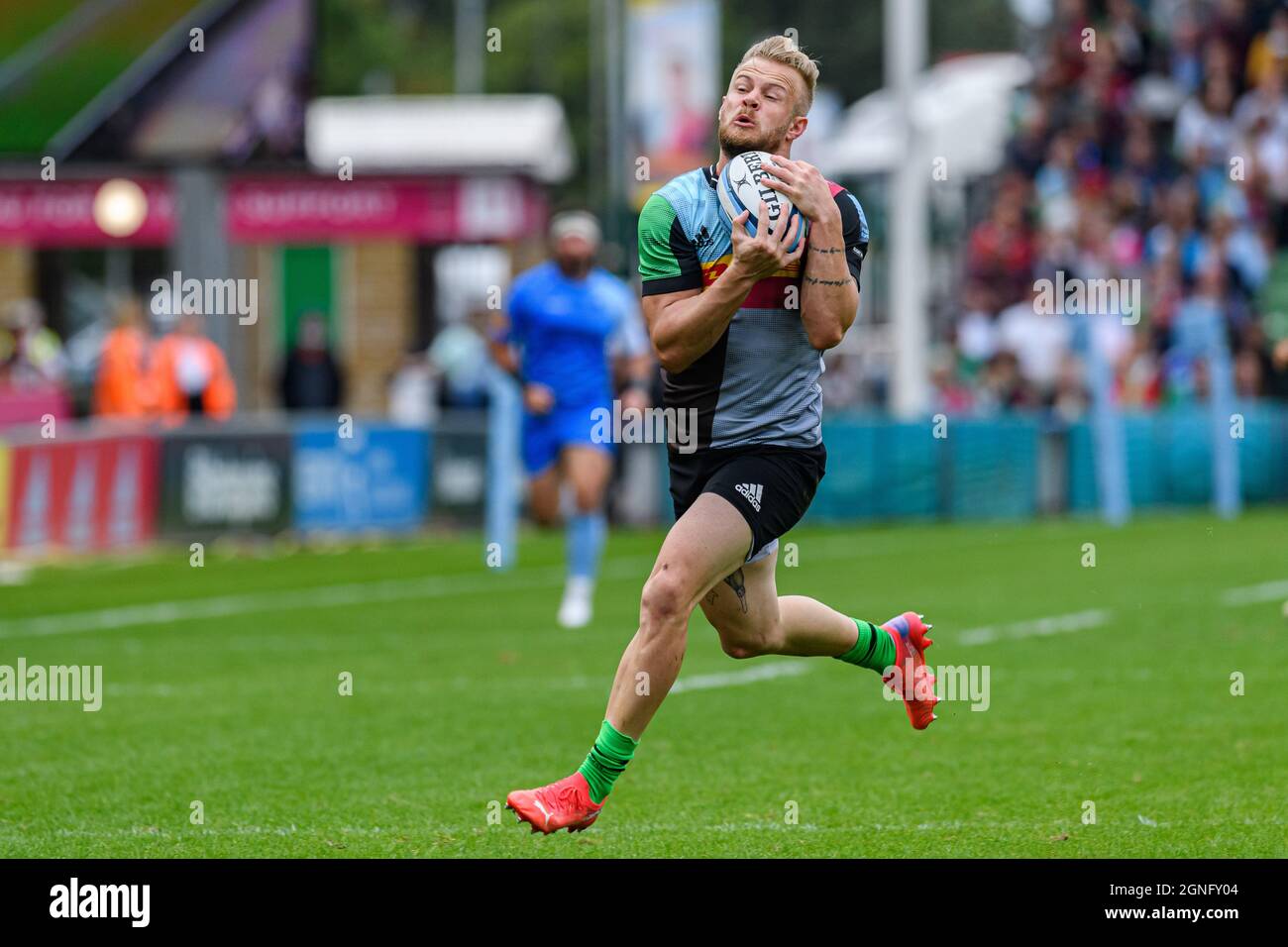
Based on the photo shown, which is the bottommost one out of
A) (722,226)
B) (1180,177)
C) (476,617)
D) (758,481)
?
(476,617)

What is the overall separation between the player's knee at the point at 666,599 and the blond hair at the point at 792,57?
145cm

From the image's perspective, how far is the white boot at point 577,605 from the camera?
1373cm

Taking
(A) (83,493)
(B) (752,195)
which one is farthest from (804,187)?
A: (A) (83,493)

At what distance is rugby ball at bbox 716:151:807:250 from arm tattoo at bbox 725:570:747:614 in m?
1.10

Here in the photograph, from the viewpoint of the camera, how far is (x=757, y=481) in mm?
6668

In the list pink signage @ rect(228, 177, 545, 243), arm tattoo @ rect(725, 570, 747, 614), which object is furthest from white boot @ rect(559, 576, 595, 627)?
pink signage @ rect(228, 177, 545, 243)

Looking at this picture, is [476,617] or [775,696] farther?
[476,617]

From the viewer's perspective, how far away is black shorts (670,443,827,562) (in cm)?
665

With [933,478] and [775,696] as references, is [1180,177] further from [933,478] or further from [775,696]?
[775,696]

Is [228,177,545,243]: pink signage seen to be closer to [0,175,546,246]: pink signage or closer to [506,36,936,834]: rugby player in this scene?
[0,175,546,246]: pink signage

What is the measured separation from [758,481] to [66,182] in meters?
27.2

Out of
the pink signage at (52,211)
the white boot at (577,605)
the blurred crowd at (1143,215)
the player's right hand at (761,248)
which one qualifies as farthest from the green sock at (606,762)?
the pink signage at (52,211)

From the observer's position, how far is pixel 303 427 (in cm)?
2167
